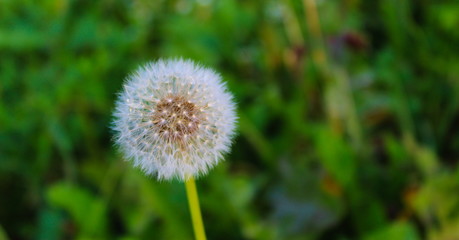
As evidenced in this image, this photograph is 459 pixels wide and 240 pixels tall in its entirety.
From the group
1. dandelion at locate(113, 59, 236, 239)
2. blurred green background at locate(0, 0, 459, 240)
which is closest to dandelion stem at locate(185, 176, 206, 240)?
dandelion at locate(113, 59, 236, 239)

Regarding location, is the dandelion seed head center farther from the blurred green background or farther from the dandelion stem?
the blurred green background

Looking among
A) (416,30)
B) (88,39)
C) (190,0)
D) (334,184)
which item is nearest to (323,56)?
(416,30)

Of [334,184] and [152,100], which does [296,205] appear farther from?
[152,100]

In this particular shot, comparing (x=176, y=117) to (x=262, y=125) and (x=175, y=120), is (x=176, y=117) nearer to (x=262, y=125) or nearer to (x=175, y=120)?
(x=175, y=120)

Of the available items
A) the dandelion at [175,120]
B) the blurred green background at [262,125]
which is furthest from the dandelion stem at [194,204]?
the blurred green background at [262,125]

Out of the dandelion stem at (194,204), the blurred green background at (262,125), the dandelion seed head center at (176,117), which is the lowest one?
the dandelion stem at (194,204)

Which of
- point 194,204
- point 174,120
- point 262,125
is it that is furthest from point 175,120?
point 262,125

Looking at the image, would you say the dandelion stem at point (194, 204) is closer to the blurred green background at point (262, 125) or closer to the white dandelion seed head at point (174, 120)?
the white dandelion seed head at point (174, 120)
